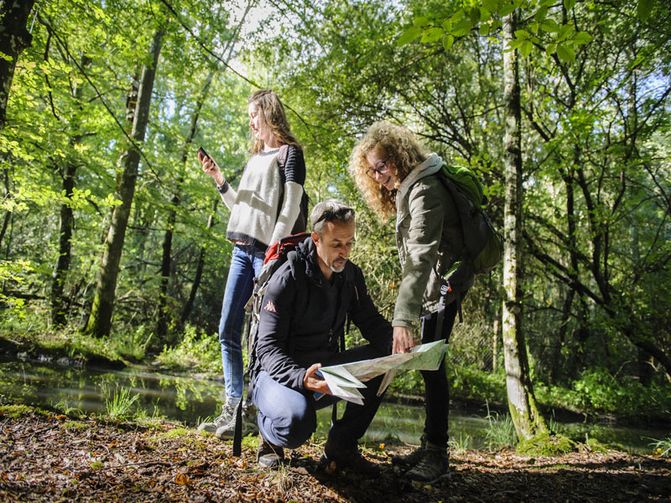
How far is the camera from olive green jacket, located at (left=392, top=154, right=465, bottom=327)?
2.21 metres

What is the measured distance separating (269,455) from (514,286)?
2818 mm

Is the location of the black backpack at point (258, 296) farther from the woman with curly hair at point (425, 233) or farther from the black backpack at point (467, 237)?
the black backpack at point (467, 237)

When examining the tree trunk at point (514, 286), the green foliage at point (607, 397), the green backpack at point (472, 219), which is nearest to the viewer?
the green backpack at point (472, 219)

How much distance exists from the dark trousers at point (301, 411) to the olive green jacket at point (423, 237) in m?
0.40

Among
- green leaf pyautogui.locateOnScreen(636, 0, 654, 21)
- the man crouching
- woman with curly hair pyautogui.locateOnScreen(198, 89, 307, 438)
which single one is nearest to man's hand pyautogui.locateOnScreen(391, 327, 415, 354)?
the man crouching

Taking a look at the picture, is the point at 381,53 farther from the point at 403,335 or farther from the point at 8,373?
the point at 8,373

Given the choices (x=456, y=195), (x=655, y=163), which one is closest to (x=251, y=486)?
(x=456, y=195)

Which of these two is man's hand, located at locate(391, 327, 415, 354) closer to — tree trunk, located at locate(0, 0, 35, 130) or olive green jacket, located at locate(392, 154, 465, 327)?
olive green jacket, located at locate(392, 154, 465, 327)

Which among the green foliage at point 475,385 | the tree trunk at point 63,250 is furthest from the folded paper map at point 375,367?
the tree trunk at point 63,250

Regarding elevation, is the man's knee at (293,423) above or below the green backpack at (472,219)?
below

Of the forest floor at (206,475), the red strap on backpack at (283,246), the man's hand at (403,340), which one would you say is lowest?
the forest floor at (206,475)

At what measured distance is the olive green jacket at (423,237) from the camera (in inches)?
86.8

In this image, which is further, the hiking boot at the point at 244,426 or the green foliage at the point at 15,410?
the hiking boot at the point at 244,426

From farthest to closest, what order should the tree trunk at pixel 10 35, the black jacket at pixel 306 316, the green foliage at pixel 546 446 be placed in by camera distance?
1. the green foliage at pixel 546 446
2. the tree trunk at pixel 10 35
3. the black jacket at pixel 306 316
